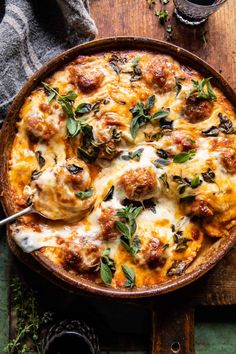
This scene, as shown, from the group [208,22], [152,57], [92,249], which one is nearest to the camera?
[92,249]

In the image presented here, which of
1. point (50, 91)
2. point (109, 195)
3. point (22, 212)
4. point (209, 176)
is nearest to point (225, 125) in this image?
point (209, 176)

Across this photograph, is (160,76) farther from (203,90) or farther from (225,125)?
(225,125)

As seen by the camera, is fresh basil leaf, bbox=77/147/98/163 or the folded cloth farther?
the folded cloth

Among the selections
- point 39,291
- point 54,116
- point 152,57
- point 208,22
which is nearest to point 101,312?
point 39,291

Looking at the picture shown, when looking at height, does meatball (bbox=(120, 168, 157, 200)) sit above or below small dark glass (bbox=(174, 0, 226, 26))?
below

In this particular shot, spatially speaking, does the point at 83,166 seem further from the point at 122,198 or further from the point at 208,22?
the point at 208,22

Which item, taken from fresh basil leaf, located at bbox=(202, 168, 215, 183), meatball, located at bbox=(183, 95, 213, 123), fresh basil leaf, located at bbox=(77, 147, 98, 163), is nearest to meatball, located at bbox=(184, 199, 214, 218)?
fresh basil leaf, located at bbox=(202, 168, 215, 183)

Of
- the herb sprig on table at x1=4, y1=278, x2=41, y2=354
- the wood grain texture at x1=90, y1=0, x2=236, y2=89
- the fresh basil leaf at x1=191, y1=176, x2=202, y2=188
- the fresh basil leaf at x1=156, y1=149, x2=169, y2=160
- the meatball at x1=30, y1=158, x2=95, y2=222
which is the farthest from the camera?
the wood grain texture at x1=90, y1=0, x2=236, y2=89

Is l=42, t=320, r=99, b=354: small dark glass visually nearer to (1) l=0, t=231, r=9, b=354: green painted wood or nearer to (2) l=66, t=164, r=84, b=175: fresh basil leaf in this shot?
(1) l=0, t=231, r=9, b=354: green painted wood
